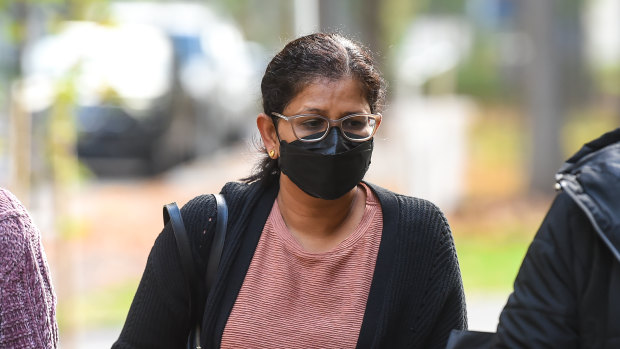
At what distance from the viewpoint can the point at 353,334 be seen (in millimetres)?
3020

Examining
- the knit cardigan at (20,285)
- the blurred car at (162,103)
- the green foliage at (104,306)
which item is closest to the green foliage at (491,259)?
the green foliage at (104,306)

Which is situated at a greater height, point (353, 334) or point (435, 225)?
point (435, 225)

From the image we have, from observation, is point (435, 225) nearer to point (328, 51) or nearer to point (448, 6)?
point (328, 51)

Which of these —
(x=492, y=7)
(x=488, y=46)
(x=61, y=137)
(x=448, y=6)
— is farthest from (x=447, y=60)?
(x=61, y=137)

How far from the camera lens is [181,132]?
48.5ft

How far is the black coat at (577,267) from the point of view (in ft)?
7.65

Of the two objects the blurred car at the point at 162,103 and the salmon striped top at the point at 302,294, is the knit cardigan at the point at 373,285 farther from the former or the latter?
the blurred car at the point at 162,103

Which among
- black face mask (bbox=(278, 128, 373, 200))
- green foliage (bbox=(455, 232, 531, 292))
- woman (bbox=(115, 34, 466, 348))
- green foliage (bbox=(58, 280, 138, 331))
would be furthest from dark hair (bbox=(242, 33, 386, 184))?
green foliage (bbox=(455, 232, 531, 292))

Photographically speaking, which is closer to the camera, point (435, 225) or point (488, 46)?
point (435, 225)

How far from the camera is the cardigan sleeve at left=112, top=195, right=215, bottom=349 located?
10.2 ft

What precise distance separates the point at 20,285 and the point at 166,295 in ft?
1.70

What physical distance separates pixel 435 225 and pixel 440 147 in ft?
28.0

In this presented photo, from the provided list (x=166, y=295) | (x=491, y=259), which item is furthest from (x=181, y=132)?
(x=166, y=295)

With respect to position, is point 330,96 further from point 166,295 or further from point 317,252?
point 166,295
